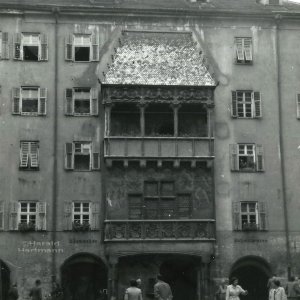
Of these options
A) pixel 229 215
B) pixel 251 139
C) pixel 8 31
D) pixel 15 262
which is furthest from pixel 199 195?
pixel 8 31

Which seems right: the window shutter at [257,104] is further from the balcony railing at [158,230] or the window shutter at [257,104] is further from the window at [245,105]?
the balcony railing at [158,230]

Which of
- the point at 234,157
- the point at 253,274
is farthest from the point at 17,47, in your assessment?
the point at 253,274

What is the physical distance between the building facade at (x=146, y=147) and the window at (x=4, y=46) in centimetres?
7

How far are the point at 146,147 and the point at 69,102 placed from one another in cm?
532

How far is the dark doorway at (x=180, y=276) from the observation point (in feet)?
125

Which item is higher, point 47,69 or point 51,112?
point 47,69

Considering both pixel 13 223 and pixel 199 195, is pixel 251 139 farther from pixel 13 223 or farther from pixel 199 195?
pixel 13 223

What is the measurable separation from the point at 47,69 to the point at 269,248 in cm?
1628

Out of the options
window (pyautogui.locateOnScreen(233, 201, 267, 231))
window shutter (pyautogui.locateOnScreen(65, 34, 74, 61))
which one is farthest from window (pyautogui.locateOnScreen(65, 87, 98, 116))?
window (pyautogui.locateOnScreen(233, 201, 267, 231))

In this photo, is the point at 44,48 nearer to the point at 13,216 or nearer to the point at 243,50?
the point at 13,216

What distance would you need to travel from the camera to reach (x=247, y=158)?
3931cm

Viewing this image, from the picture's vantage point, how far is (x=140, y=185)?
3797 cm

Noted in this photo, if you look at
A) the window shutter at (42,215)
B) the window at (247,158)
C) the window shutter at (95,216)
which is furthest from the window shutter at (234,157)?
the window shutter at (42,215)

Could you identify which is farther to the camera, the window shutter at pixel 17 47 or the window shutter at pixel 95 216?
the window shutter at pixel 17 47
